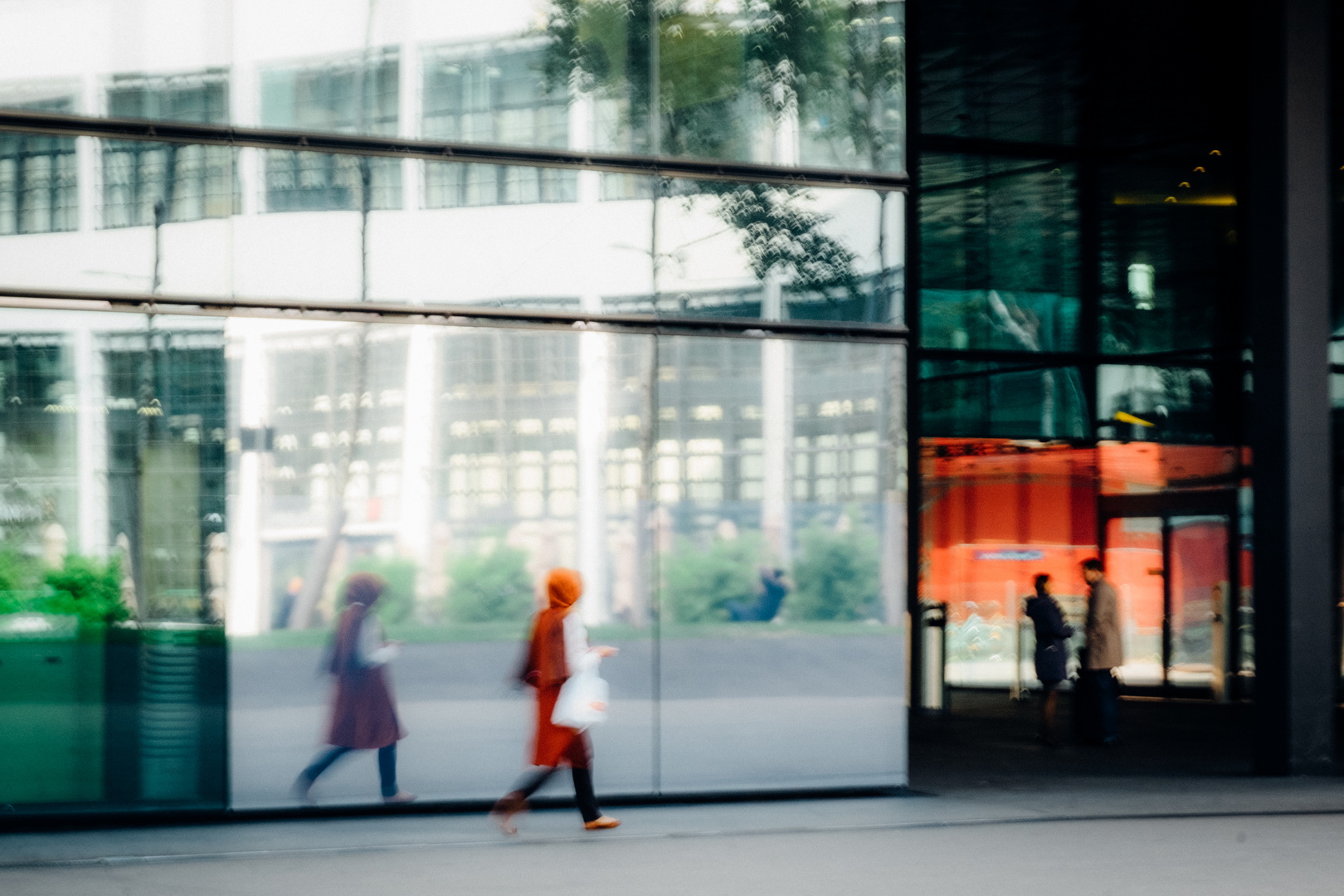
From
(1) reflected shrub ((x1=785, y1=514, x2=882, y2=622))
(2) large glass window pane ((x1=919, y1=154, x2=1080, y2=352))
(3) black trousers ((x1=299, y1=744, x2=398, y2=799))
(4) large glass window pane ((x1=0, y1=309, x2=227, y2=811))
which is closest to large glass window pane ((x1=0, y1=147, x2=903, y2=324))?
(4) large glass window pane ((x1=0, y1=309, x2=227, y2=811))

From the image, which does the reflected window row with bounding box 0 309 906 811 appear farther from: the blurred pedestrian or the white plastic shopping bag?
the blurred pedestrian

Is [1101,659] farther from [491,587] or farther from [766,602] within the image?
[491,587]

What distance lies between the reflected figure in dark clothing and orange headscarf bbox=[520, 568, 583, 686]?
5.48ft

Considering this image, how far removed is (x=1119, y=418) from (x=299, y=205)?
1267cm

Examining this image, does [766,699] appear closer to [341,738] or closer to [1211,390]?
[341,738]

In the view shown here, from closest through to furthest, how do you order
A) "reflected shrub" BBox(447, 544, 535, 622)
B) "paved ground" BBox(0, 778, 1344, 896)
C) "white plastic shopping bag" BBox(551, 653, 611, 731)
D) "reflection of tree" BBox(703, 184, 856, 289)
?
1. "paved ground" BBox(0, 778, 1344, 896)
2. "white plastic shopping bag" BBox(551, 653, 611, 731)
3. "reflected shrub" BBox(447, 544, 535, 622)
4. "reflection of tree" BBox(703, 184, 856, 289)

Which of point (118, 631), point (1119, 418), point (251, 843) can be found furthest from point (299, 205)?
point (1119, 418)

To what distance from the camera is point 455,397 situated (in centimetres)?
1000

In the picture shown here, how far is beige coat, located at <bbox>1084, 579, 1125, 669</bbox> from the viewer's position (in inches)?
580

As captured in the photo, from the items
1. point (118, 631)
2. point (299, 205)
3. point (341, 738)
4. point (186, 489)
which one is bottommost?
point (341, 738)

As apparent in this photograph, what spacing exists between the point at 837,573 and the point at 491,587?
8.46ft

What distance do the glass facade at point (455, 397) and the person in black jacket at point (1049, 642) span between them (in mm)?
Answer: 4532

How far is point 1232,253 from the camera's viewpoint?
59.7ft

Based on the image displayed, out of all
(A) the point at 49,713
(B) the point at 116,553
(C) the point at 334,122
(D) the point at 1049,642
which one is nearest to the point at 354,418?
(B) the point at 116,553
